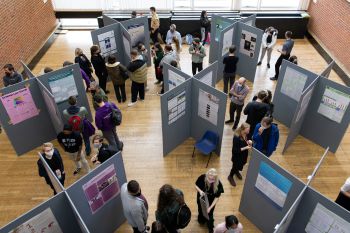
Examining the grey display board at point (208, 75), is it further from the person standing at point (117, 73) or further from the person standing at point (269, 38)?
the person standing at point (269, 38)

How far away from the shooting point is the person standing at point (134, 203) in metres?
3.71

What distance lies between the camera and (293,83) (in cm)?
618

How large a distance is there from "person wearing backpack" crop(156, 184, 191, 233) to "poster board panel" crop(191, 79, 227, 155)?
2210mm

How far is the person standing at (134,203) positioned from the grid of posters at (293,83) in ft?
12.9

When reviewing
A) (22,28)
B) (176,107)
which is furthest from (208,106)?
(22,28)

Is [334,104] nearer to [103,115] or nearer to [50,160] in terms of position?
[103,115]

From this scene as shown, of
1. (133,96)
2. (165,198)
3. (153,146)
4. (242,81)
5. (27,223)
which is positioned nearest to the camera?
(27,223)

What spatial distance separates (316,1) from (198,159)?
24.4ft

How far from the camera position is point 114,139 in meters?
5.98

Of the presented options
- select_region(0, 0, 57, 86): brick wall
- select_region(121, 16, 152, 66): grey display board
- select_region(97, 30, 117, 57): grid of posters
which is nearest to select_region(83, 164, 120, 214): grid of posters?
select_region(97, 30, 117, 57): grid of posters

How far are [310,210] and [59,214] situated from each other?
2.98 metres

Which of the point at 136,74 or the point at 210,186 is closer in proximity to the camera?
the point at 210,186

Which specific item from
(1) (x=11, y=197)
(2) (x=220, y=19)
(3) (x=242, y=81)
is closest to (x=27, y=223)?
(1) (x=11, y=197)

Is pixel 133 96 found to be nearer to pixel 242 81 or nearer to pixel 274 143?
pixel 242 81
